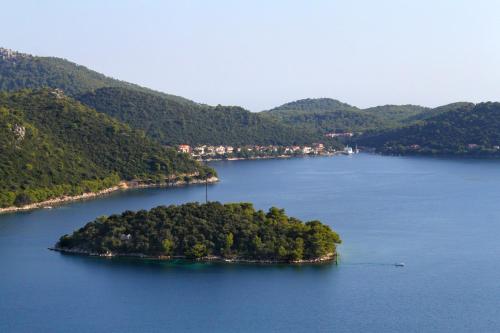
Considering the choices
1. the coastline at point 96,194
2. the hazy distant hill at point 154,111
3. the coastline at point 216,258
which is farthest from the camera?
the hazy distant hill at point 154,111

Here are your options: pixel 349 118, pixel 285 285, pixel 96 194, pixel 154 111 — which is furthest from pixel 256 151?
pixel 285 285

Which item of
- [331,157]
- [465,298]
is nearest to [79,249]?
[465,298]

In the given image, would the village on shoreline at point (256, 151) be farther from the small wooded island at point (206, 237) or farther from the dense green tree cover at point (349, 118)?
the small wooded island at point (206, 237)

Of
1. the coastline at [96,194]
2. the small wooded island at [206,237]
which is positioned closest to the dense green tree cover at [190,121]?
the coastline at [96,194]

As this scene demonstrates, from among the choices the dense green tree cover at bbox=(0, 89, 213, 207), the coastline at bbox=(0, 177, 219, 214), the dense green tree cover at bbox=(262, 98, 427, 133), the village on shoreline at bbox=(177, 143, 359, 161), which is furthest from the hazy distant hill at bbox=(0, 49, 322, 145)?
the coastline at bbox=(0, 177, 219, 214)

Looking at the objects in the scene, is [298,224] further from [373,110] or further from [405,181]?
[373,110]

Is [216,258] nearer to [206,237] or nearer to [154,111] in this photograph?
[206,237]

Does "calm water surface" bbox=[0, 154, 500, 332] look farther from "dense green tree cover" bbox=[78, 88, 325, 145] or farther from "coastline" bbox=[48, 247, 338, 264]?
"dense green tree cover" bbox=[78, 88, 325, 145]
